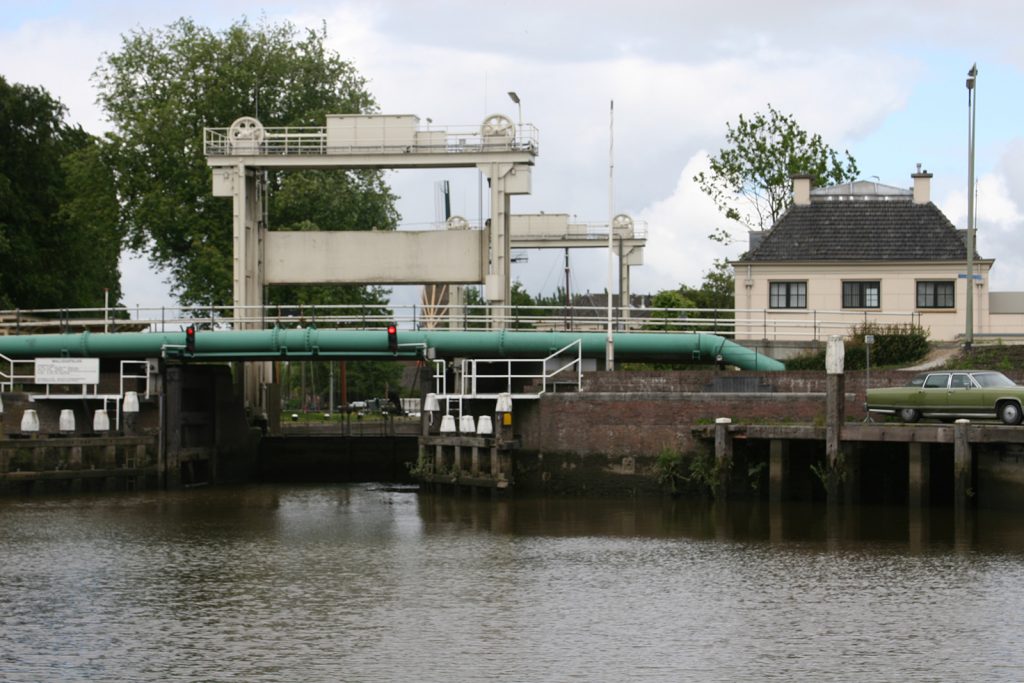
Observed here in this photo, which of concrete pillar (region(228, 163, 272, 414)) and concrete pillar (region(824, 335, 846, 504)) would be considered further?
concrete pillar (region(228, 163, 272, 414))

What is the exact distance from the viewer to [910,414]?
39.5m

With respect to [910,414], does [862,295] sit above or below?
above

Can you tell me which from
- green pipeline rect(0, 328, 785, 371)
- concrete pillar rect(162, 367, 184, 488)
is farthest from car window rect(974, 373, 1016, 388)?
concrete pillar rect(162, 367, 184, 488)

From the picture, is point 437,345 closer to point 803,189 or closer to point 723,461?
point 723,461

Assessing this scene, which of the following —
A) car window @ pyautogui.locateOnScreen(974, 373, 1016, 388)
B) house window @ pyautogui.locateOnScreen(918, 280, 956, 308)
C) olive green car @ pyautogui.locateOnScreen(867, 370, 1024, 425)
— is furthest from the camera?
house window @ pyautogui.locateOnScreen(918, 280, 956, 308)

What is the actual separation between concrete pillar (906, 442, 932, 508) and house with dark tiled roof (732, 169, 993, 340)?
49.3ft

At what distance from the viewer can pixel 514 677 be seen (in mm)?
22469

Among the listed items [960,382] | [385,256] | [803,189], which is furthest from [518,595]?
[803,189]

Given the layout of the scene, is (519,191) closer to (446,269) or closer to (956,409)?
(446,269)

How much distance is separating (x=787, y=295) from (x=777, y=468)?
16.9 m

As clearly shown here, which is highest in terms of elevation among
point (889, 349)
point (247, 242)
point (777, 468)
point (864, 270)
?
point (247, 242)

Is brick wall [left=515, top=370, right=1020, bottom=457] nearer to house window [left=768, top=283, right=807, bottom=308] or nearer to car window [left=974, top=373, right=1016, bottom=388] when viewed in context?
car window [left=974, top=373, right=1016, bottom=388]

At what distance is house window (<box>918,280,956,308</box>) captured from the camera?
2174 inches

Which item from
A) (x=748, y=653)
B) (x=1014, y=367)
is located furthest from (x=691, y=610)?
(x=1014, y=367)
